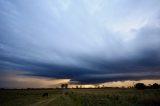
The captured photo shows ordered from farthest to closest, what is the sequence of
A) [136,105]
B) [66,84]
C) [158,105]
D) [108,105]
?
[66,84]
[108,105]
[136,105]
[158,105]

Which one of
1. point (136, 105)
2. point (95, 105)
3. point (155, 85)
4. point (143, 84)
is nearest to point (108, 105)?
point (95, 105)

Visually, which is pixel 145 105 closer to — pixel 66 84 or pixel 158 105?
pixel 158 105

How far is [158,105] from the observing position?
728 inches

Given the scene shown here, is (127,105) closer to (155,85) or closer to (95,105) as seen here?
(95,105)

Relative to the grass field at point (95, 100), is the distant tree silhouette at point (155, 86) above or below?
above

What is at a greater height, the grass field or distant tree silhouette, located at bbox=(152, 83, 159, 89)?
distant tree silhouette, located at bbox=(152, 83, 159, 89)

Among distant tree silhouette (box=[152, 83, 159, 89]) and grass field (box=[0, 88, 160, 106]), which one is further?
distant tree silhouette (box=[152, 83, 159, 89])

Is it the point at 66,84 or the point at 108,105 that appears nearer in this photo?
the point at 108,105

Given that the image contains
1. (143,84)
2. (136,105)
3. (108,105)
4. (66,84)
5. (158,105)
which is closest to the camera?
(158,105)

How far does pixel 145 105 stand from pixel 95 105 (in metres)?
6.16

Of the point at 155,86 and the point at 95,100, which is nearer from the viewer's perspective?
the point at 95,100

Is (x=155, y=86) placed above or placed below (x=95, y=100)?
above

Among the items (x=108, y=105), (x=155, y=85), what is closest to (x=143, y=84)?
(x=155, y=85)

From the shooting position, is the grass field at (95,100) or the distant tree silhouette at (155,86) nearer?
the grass field at (95,100)
